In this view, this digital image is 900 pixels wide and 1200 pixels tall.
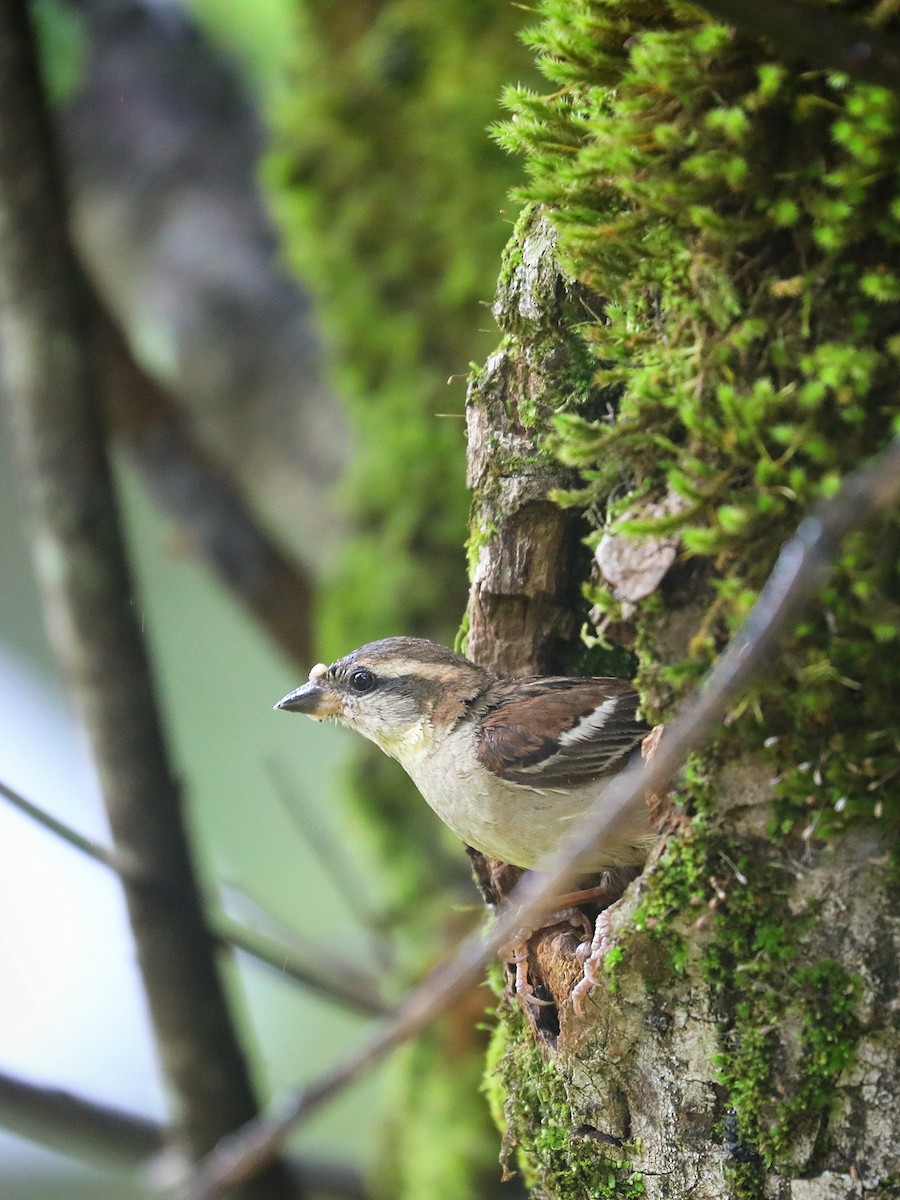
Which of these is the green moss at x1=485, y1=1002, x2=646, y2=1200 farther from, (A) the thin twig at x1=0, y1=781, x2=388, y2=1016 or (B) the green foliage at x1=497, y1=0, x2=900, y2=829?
(B) the green foliage at x1=497, y1=0, x2=900, y2=829

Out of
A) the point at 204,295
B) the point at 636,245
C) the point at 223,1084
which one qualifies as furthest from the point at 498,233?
the point at 223,1084

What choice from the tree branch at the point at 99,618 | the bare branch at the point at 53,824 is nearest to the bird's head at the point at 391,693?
the bare branch at the point at 53,824

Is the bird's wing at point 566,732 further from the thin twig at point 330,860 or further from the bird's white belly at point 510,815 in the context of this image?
the thin twig at point 330,860

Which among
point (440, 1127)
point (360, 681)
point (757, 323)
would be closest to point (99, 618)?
point (360, 681)

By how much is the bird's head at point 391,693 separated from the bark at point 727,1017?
110 cm

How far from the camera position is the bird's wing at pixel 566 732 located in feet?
10.3

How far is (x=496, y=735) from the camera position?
336cm

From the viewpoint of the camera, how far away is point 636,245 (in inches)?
88.8

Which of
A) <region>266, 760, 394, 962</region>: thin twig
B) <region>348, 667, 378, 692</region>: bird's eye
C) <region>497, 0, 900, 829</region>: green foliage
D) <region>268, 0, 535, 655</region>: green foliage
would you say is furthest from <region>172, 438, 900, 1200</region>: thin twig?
<region>268, 0, 535, 655</region>: green foliage

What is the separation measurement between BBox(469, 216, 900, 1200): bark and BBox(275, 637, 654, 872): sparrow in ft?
1.59

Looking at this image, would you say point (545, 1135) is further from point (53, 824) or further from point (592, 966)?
point (53, 824)

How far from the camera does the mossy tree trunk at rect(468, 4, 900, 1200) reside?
2025mm

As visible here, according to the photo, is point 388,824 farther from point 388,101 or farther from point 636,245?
point 636,245

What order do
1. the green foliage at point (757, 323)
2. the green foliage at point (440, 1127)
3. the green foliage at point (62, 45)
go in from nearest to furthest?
the green foliage at point (757, 323) → the green foliage at point (440, 1127) → the green foliage at point (62, 45)
